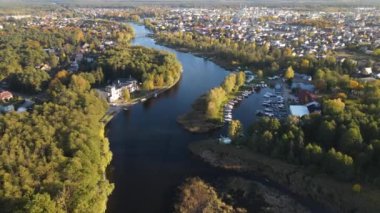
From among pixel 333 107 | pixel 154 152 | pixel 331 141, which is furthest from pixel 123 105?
pixel 331 141


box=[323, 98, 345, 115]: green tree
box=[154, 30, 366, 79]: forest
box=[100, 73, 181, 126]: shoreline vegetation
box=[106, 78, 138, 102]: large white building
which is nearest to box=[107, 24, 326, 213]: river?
box=[100, 73, 181, 126]: shoreline vegetation

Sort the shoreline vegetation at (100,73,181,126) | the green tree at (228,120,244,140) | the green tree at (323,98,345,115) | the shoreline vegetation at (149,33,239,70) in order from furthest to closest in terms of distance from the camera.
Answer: the shoreline vegetation at (149,33,239,70)
the shoreline vegetation at (100,73,181,126)
the green tree at (323,98,345,115)
the green tree at (228,120,244,140)

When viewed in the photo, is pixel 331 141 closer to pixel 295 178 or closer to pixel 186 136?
pixel 295 178

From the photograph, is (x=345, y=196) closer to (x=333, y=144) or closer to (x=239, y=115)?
(x=333, y=144)

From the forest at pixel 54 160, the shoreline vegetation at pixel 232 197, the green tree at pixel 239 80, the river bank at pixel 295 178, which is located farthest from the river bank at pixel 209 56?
the shoreline vegetation at pixel 232 197

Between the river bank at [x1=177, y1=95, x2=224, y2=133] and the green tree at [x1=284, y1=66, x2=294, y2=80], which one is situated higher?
the green tree at [x1=284, y1=66, x2=294, y2=80]

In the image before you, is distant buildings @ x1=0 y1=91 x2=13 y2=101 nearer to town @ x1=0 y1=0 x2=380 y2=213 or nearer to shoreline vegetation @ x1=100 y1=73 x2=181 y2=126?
town @ x1=0 y1=0 x2=380 y2=213

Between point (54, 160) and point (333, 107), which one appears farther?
point (333, 107)
